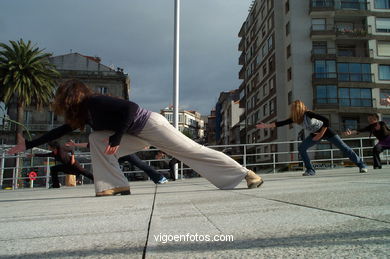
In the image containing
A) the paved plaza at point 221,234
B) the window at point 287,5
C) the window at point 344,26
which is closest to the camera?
the paved plaza at point 221,234

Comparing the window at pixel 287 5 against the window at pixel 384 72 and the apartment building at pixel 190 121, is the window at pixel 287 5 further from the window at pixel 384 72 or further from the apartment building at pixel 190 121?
the apartment building at pixel 190 121

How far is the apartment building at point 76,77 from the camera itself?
1781 inches

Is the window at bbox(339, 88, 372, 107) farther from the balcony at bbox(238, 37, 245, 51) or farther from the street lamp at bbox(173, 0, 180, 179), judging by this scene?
the street lamp at bbox(173, 0, 180, 179)

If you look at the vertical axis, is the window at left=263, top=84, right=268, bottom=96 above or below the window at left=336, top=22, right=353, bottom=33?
below

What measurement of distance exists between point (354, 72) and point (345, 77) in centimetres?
119

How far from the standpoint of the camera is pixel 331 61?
32812 millimetres

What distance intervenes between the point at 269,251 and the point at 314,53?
34.8 metres

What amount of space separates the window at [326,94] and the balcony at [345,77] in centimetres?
85

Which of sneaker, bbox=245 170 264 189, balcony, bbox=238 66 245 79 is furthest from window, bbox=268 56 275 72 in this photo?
sneaker, bbox=245 170 264 189

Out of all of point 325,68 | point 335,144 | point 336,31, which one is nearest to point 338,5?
point 336,31

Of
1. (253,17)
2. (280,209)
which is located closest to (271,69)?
(253,17)

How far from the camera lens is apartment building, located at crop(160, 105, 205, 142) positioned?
117344 mm

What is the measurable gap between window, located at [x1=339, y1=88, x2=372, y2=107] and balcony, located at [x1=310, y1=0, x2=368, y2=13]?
320 inches

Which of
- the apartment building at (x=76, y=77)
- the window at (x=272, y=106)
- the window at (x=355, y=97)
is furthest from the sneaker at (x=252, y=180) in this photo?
the apartment building at (x=76, y=77)
